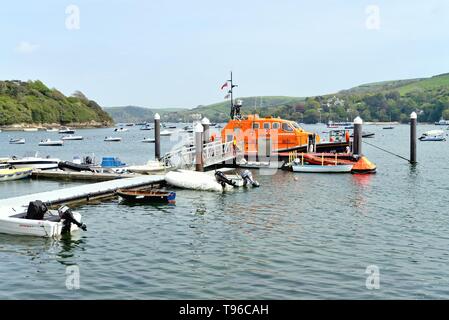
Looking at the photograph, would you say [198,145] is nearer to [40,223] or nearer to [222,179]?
[222,179]

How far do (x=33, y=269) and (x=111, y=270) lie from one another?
2441 mm

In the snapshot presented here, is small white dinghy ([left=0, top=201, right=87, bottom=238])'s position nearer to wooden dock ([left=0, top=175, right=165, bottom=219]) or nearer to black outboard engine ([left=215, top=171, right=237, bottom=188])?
wooden dock ([left=0, top=175, right=165, bottom=219])

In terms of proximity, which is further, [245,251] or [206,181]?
[206,181]

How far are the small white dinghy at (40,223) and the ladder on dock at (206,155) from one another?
1829cm

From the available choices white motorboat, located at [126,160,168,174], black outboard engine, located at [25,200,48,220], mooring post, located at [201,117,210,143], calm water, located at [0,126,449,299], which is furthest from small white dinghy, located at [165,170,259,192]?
black outboard engine, located at [25,200,48,220]

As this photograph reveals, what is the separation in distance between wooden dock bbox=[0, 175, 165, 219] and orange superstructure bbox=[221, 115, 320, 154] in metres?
12.8

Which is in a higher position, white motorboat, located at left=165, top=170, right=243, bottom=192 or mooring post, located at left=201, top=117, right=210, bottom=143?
mooring post, located at left=201, top=117, right=210, bottom=143

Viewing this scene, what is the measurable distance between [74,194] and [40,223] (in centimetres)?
732

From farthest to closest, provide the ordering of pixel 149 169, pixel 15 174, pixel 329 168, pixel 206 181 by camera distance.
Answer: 1. pixel 329 168
2. pixel 15 174
3. pixel 149 169
4. pixel 206 181

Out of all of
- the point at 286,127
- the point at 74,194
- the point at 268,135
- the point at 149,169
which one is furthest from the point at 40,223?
the point at 286,127

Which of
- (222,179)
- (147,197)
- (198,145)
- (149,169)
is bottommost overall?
(147,197)

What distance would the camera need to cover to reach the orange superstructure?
4478 centimetres

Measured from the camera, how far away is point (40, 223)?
1958 cm
